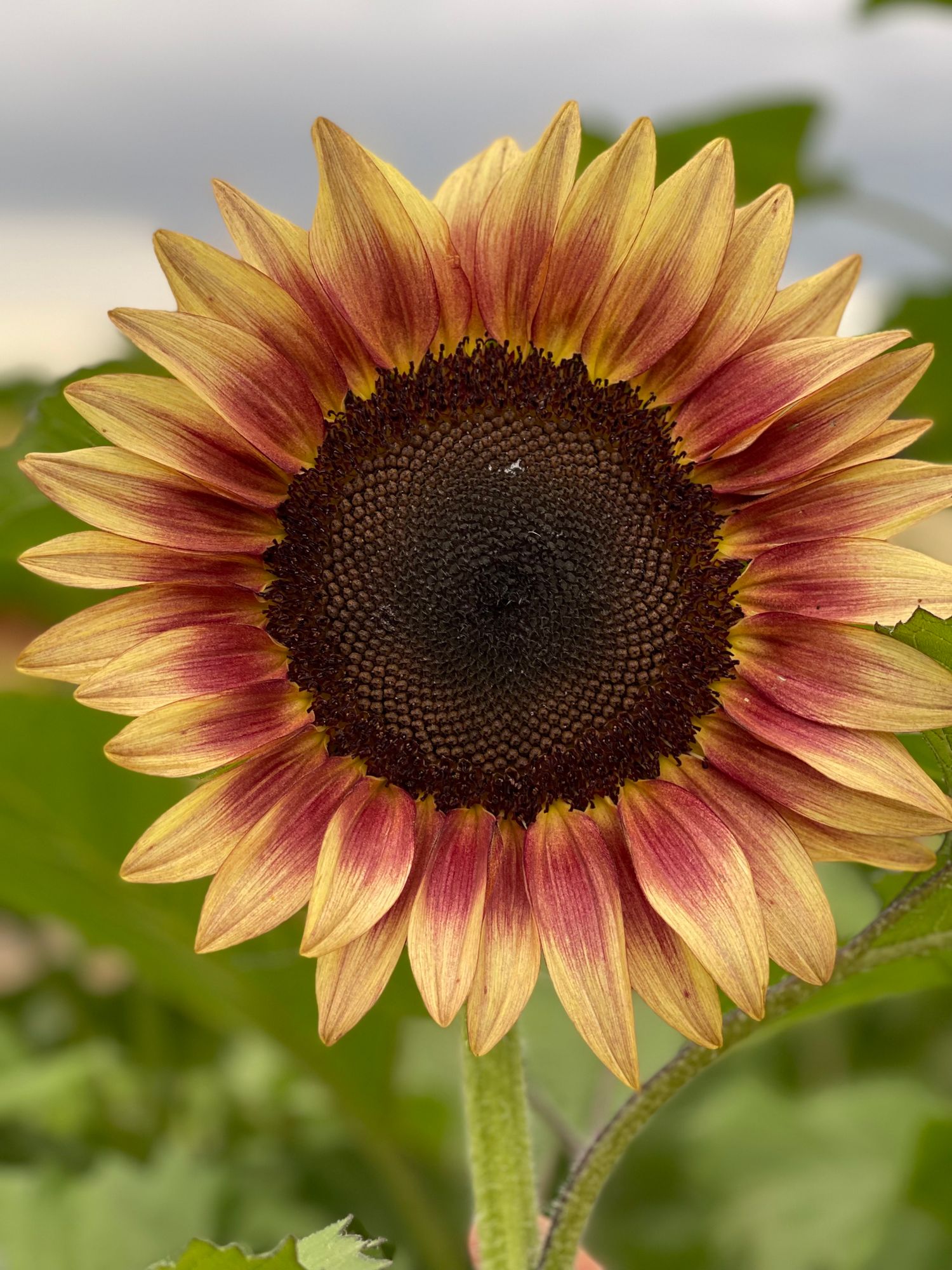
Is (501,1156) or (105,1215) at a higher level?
(501,1156)

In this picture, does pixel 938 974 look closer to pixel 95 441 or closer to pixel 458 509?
pixel 458 509

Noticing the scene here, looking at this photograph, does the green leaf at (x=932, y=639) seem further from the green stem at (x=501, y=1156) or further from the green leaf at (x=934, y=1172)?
the green leaf at (x=934, y=1172)

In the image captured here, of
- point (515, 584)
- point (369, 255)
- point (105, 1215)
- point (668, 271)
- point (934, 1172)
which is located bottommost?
point (934, 1172)

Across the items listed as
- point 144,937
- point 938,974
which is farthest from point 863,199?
point 144,937

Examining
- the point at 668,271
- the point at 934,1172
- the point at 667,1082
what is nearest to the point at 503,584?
→ the point at 668,271

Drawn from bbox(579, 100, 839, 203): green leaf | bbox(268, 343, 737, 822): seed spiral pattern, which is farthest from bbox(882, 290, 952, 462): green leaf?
bbox(268, 343, 737, 822): seed spiral pattern

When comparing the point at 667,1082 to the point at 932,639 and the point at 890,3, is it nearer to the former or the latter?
the point at 932,639
